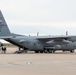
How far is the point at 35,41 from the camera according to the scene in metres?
54.2

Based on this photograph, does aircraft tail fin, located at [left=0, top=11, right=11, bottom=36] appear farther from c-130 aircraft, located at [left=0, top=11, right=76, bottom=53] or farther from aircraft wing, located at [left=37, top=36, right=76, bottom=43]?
aircraft wing, located at [left=37, top=36, right=76, bottom=43]

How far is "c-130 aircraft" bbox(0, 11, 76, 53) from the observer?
2074 inches

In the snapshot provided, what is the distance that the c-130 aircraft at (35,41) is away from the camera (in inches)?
2074

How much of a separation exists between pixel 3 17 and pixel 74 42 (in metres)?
14.0

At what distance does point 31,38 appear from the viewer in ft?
176
